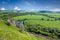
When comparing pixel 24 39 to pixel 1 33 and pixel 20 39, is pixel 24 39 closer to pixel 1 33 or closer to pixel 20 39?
pixel 20 39

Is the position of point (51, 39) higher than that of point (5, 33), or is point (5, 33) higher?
point (5, 33)

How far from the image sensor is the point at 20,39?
52.3 m

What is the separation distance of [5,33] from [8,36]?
1995mm

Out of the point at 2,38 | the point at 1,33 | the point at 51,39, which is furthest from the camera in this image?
the point at 51,39

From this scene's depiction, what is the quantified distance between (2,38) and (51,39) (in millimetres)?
61269

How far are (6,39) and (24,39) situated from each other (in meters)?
6.90

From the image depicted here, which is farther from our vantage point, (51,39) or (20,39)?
(51,39)

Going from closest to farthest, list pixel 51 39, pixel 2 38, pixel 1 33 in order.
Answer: pixel 2 38
pixel 1 33
pixel 51 39

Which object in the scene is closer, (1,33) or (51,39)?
(1,33)

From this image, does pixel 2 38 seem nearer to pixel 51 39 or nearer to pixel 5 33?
pixel 5 33

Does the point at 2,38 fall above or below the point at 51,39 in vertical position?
above

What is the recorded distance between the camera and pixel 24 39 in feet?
176

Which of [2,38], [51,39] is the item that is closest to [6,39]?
[2,38]

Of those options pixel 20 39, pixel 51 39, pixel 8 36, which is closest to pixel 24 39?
pixel 20 39
